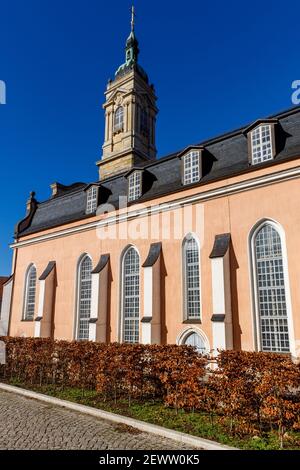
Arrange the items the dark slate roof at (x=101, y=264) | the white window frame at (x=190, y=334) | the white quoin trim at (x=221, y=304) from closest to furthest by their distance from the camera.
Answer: the white quoin trim at (x=221, y=304)
the white window frame at (x=190, y=334)
the dark slate roof at (x=101, y=264)

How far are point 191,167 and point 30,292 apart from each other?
50.5 ft

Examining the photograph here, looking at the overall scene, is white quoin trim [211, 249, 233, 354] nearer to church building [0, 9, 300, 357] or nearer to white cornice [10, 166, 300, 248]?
church building [0, 9, 300, 357]

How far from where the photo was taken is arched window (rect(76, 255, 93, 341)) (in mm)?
20453

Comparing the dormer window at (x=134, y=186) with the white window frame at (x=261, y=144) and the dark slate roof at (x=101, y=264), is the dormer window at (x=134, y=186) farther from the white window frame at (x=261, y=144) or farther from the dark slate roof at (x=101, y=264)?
the white window frame at (x=261, y=144)

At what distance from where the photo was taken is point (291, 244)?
44.2 ft

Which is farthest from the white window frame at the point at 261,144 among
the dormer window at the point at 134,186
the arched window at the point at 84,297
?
the arched window at the point at 84,297

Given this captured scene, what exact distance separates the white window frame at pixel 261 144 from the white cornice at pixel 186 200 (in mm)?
1065

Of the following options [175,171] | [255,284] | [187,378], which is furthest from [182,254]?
[187,378]

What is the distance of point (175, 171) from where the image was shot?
18844mm

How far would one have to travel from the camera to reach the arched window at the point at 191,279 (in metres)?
15.9

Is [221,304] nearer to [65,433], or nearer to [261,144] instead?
[261,144]

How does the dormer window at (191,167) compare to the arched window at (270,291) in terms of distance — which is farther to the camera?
the dormer window at (191,167)

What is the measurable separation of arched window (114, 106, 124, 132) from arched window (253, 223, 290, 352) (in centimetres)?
2704

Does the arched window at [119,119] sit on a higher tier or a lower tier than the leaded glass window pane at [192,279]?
higher
